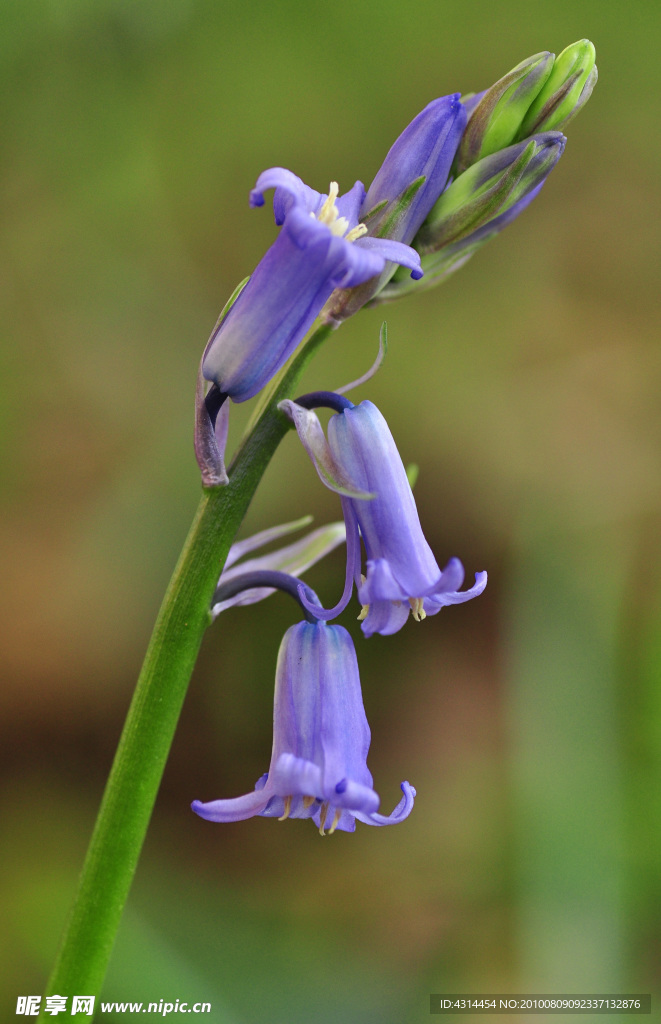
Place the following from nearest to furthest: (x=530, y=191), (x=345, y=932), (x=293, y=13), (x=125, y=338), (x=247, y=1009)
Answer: (x=530, y=191)
(x=247, y=1009)
(x=345, y=932)
(x=125, y=338)
(x=293, y=13)

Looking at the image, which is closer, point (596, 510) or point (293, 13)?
point (596, 510)

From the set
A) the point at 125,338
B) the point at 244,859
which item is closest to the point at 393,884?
the point at 244,859

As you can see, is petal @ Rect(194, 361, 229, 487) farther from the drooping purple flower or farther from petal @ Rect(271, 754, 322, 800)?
petal @ Rect(271, 754, 322, 800)

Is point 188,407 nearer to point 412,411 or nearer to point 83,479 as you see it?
point 83,479

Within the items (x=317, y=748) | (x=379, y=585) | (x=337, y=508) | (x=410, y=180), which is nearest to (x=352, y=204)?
(x=410, y=180)

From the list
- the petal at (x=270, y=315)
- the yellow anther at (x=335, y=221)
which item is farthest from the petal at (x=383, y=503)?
the yellow anther at (x=335, y=221)

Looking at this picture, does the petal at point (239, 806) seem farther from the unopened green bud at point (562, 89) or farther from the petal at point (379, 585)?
the unopened green bud at point (562, 89)

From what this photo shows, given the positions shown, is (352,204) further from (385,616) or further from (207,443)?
(385,616)
